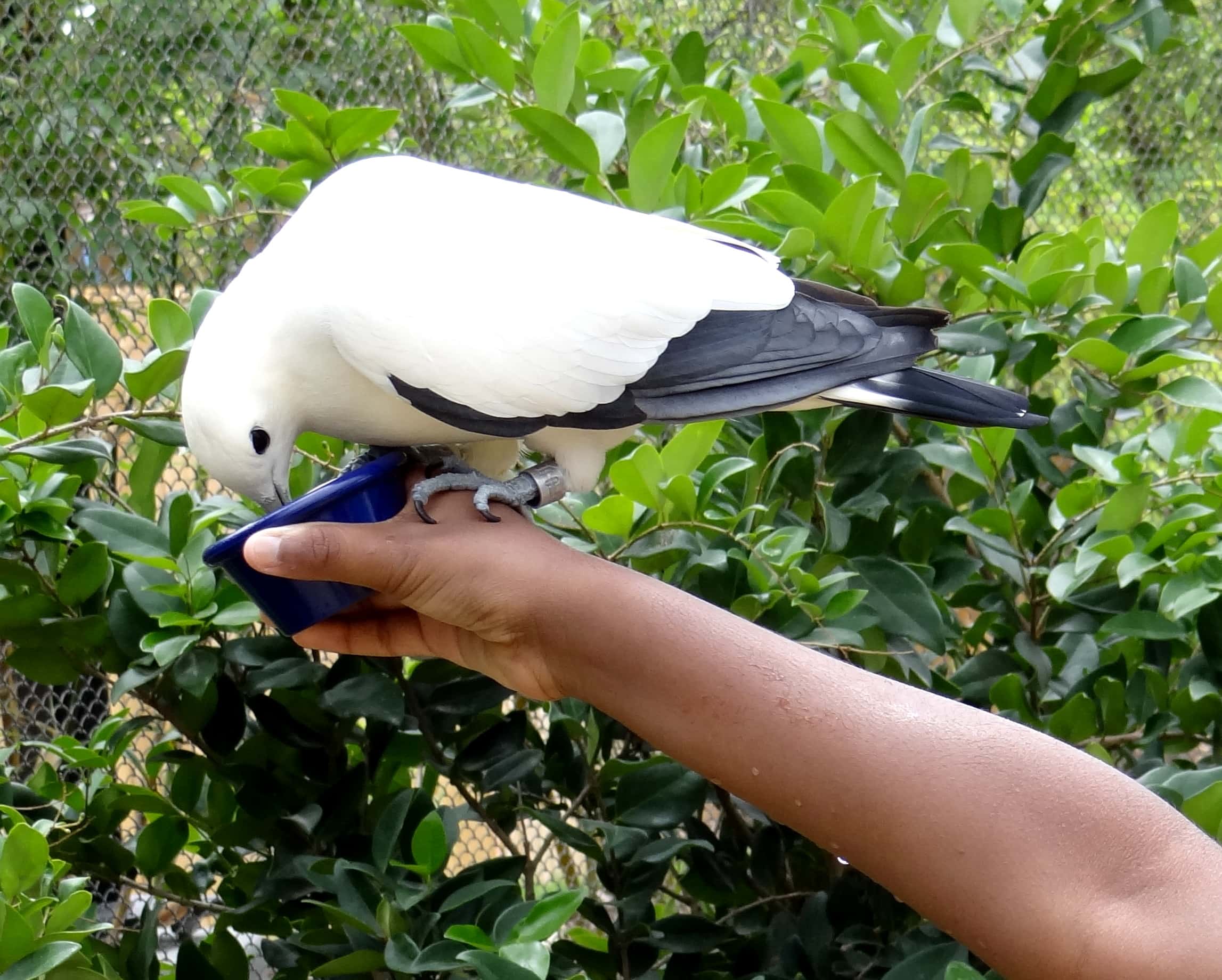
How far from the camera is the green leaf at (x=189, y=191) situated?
1.11 meters

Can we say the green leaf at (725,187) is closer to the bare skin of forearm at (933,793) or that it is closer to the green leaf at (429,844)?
the bare skin of forearm at (933,793)

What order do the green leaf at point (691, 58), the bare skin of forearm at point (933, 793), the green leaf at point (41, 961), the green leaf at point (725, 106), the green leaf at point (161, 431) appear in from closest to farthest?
1. the bare skin of forearm at point (933, 793)
2. the green leaf at point (41, 961)
3. the green leaf at point (161, 431)
4. the green leaf at point (725, 106)
5. the green leaf at point (691, 58)

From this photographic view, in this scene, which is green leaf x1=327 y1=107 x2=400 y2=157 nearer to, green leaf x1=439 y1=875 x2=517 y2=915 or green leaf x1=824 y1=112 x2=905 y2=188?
green leaf x1=824 y1=112 x2=905 y2=188

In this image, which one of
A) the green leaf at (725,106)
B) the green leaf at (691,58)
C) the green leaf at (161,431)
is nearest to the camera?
the green leaf at (161,431)

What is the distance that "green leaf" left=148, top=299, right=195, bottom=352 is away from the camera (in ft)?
3.12

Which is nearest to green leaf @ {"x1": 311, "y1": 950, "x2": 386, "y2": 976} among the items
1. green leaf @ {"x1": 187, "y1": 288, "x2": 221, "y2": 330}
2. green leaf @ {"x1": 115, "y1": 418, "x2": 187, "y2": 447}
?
green leaf @ {"x1": 115, "y1": 418, "x2": 187, "y2": 447}

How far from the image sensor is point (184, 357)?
0.93 meters

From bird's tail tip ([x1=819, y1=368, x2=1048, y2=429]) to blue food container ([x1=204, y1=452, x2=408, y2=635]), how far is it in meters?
0.36

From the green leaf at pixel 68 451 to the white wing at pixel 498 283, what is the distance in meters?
0.20

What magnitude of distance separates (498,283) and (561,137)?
10.6 inches

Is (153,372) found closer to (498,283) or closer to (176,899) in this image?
(498,283)

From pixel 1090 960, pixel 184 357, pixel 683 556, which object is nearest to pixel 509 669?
pixel 683 556

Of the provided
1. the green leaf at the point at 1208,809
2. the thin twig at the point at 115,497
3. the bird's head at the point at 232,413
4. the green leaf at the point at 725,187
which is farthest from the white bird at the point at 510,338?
the green leaf at the point at 1208,809

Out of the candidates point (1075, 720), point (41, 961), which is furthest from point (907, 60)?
point (41, 961)
